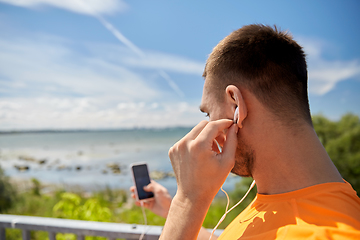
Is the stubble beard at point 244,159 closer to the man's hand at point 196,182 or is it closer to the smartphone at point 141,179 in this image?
the man's hand at point 196,182

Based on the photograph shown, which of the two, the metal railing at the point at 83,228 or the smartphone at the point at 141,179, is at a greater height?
the smartphone at the point at 141,179

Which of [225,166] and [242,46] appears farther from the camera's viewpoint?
[242,46]

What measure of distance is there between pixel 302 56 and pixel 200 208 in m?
0.97

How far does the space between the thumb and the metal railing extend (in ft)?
2.88

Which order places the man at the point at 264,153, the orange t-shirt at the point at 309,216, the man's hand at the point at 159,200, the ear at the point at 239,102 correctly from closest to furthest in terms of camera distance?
the orange t-shirt at the point at 309,216
the man at the point at 264,153
the ear at the point at 239,102
the man's hand at the point at 159,200

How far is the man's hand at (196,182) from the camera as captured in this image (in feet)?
3.17

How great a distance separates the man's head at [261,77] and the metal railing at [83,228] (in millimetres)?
950

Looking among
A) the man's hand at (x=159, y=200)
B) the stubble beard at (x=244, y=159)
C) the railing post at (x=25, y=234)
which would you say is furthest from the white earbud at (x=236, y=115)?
the railing post at (x=25, y=234)

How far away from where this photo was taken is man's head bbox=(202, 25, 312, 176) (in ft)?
3.73

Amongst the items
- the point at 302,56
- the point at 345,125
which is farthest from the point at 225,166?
the point at 345,125

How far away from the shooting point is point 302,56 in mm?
1269

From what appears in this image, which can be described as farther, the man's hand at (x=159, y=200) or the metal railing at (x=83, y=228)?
the man's hand at (x=159, y=200)

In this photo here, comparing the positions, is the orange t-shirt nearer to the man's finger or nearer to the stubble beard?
the stubble beard

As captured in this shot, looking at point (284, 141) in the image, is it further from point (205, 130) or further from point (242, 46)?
point (242, 46)
